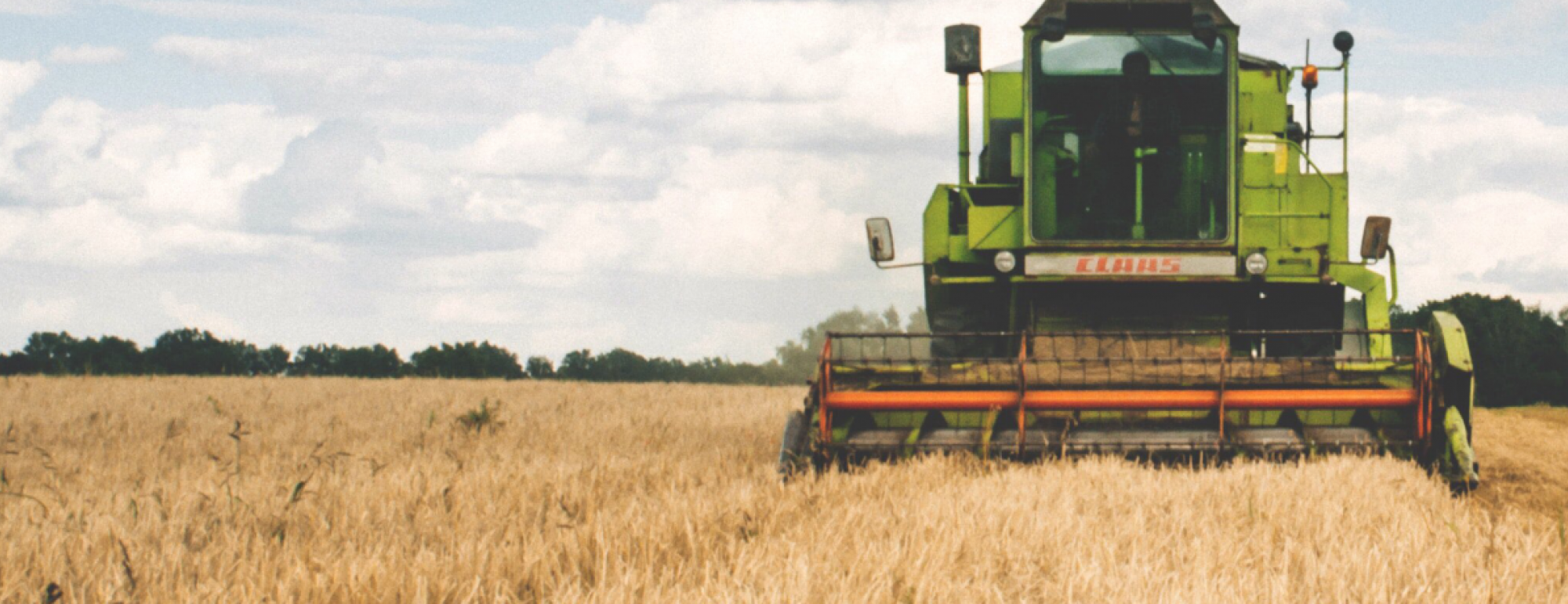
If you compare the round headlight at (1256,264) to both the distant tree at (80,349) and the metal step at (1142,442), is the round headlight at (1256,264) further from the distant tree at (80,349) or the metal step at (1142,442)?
the distant tree at (80,349)

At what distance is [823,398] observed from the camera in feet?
23.5

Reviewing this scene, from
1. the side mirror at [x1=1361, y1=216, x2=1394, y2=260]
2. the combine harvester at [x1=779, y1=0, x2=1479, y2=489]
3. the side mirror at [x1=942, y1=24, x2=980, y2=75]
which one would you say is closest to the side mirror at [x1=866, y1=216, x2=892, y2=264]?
the combine harvester at [x1=779, y1=0, x2=1479, y2=489]

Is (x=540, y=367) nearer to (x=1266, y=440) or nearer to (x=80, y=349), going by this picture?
(x=80, y=349)

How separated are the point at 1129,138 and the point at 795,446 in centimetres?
346

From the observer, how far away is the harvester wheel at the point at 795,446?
6758mm

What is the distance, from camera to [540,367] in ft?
90.0

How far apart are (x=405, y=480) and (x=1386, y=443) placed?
16.6 feet

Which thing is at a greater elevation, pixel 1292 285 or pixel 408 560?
pixel 1292 285

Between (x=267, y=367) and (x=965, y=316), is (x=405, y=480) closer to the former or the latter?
(x=965, y=316)

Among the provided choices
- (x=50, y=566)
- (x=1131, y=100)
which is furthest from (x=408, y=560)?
(x=1131, y=100)

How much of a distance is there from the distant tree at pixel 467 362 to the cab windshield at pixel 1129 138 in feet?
60.1

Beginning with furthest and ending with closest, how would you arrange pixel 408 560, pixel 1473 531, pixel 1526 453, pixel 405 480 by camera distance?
pixel 1526 453, pixel 405 480, pixel 1473 531, pixel 408 560

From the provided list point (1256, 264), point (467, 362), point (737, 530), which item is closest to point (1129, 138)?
point (1256, 264)

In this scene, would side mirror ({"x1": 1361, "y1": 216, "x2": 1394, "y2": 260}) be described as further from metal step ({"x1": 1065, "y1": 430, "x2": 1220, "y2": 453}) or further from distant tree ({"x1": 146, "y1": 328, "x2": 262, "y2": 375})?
distant tree ({"x1": 146, "y1": 328, "x2": 262, "y2": 375})
